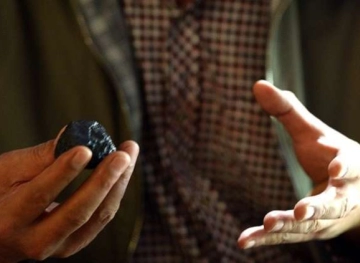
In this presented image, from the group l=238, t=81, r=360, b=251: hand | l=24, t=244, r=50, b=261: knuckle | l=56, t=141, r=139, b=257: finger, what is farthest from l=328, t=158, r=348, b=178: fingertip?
l=24, t=244, r=50, b=261: knuckle

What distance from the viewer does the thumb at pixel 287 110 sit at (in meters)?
0.83

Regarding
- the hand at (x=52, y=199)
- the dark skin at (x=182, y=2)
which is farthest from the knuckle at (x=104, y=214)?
the dark skin at (x=182, y=2)

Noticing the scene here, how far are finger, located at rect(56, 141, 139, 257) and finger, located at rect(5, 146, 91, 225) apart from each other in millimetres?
62

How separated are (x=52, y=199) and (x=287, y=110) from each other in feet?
1.02

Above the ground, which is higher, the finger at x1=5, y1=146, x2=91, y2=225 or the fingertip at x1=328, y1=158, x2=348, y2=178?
the finger at x1=5, y1=146, x2=91, y2=225

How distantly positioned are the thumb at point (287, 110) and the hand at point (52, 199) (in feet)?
0.65

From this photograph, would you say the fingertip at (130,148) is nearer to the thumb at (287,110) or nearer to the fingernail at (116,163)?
the fingernail at (116,163)

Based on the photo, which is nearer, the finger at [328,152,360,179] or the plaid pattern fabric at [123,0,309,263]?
the finger at [328,152,360,179]

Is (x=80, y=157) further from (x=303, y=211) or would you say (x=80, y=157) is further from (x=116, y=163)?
(x=303, y=211)

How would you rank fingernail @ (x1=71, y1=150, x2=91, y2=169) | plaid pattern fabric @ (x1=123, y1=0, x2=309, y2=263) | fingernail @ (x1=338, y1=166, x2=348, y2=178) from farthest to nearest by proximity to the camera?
plaid pattern fabric @ (x1=123, y1=0, x2=309, y2=263) → fingernail @ (x1=338, y1=166, x2=348, y2=178) → fingernail @ (x1=71, y1=150, x2=91, y2=169)

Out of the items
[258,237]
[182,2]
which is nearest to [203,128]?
[182,2]

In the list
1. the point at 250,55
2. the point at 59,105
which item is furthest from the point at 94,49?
the point at 250,55

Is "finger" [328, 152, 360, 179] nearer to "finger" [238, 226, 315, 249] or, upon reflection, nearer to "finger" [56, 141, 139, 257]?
"finger" [238, 226, 315, 249]

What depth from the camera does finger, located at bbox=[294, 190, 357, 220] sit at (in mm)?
706
